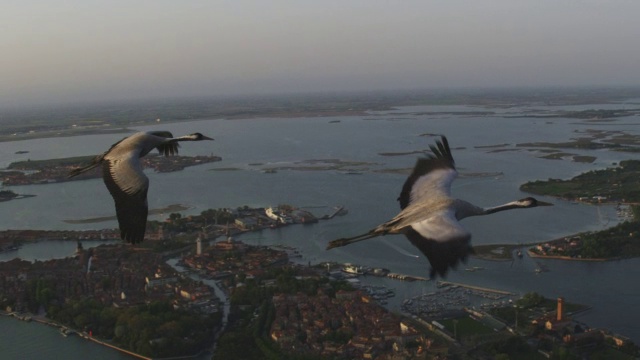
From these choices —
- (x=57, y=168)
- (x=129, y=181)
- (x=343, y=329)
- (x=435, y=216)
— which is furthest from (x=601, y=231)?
(x=57, y=168)

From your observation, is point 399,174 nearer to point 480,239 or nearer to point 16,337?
point 480,239

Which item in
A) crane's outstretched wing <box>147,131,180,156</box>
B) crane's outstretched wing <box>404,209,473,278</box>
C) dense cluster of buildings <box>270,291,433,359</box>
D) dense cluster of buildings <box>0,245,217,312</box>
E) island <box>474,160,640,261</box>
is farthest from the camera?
island <box>474,160,640,261</box>

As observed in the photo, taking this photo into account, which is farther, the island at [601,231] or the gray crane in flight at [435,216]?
the island at [601,231]

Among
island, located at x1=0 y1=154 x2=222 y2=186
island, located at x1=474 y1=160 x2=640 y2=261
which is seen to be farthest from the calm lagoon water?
island, located at x1=0 y1=154 x2=222 y2=186

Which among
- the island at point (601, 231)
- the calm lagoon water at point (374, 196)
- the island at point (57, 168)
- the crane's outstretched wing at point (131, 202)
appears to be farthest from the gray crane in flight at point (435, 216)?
the island at point (57, 168)

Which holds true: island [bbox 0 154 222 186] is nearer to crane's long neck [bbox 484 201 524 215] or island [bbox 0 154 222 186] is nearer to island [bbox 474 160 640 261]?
island [bbox 474 160 640 261]

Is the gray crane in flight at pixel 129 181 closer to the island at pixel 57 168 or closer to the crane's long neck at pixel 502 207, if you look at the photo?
the crane's long neck at pixel 502 207
